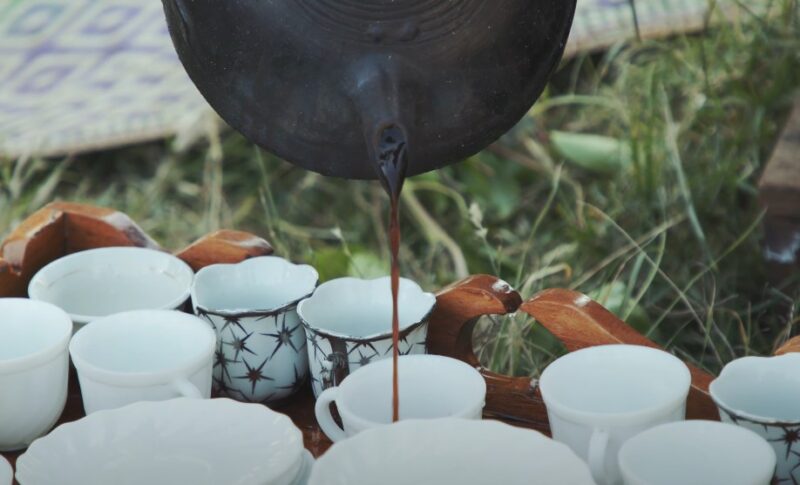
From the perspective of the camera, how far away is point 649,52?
2.32 m

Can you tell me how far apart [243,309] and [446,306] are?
19 centimetres

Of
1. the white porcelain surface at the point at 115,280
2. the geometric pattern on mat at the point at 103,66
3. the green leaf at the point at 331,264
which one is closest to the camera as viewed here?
the white porcelain surface at the point at 115,280

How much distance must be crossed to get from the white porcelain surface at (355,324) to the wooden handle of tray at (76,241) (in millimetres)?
124

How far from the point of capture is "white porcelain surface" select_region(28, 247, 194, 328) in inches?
45.3

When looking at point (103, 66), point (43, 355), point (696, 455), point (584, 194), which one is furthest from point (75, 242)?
point (103, 66)

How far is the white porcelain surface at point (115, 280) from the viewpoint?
45.3 inches

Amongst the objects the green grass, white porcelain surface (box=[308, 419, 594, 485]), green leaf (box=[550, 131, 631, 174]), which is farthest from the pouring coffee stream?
green leaf (box=[550, 131, 631, 174])

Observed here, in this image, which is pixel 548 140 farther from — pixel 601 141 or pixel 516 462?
pixel 516 462

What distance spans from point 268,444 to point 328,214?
4.40 ft

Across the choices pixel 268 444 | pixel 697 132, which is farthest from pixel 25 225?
pixel 697 132

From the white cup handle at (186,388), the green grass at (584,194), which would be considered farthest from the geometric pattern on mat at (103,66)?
the white cup handle at (186,388)

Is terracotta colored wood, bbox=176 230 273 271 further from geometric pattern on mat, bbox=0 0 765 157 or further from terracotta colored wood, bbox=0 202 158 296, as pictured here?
geometric pattern on mat, bbox=0 0 765 157

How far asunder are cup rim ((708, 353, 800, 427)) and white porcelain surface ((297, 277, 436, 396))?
0.25 metres

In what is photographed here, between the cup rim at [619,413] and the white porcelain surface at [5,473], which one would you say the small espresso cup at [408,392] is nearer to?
the cup rim at [619,413]
